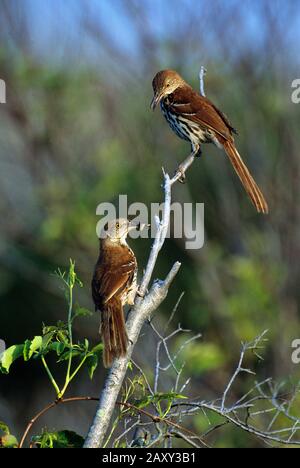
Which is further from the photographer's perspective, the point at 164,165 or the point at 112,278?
the point at 164,165

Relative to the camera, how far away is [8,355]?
3328 millimetres

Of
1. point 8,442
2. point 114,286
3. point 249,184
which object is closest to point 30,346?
point 8,442

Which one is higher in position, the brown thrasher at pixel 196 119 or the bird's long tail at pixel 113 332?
the brown thrasher at pixel 196 119

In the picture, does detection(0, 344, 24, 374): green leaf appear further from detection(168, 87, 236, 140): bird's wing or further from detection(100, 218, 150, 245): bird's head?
detection(168, 87, 236, 140): bird's wing

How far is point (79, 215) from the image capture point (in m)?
11.0

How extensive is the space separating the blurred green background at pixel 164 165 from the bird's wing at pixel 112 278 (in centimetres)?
530

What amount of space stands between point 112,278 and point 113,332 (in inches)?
26.3

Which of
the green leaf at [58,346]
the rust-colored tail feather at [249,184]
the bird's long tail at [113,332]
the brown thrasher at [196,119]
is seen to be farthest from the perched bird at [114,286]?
the brown thrasher at [196,119]

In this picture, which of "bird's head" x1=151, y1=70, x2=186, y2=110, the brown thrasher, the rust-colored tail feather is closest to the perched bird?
the rust-colored tail feather

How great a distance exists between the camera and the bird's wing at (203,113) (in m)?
6.59

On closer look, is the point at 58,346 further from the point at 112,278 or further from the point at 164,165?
the point at 164,165

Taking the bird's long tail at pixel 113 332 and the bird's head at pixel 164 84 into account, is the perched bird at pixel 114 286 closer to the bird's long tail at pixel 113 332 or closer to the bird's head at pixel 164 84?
the bird's long tail at pixel 113 332

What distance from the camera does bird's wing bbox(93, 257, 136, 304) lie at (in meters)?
4.55

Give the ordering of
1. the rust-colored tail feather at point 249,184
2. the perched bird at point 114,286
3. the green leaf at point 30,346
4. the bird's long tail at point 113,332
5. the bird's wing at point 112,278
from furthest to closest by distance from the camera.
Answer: the rust-colored tail feather at point 249,184, the bird's wing at point 112,278, the perched bird at point 114,286, the bird's long tail at point 113,332, the green leaf at point 30,346
